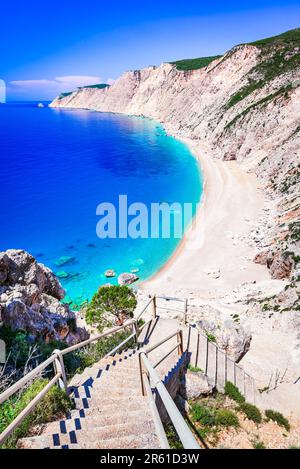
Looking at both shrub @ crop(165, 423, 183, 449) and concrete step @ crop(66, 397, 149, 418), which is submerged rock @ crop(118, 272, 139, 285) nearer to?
shrub @ crop(165, 423, 183, 449)

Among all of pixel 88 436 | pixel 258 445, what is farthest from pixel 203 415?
pixel 88 436

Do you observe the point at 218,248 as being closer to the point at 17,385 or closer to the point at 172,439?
the point at 172,439

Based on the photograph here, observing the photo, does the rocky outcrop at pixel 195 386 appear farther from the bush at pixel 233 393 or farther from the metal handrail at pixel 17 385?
the metal handrail at pixel 17 385

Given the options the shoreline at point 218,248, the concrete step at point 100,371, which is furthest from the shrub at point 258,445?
the shoreline at point 218,248
